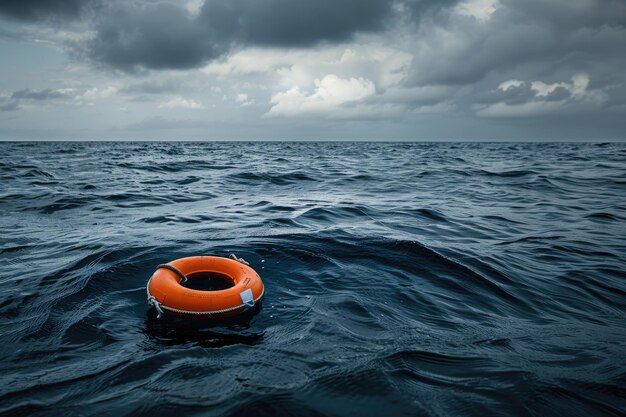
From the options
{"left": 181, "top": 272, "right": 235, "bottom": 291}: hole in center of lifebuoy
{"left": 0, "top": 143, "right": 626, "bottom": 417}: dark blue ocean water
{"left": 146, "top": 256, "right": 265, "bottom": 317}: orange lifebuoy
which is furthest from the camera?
{"left": 181, "top": 272, "right": 235, "bottom": 291}: hole in center of lifebuoy

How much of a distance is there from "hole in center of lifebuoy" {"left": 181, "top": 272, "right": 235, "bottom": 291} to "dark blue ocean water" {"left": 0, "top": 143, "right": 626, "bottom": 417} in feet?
2.19

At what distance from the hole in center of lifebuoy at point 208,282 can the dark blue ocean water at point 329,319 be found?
0.67 metres

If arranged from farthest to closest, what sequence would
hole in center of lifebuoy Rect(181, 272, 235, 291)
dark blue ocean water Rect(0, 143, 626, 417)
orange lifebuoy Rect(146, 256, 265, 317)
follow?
hole in center of lifebuoy Rect(181, 272, 235, 291)
orange lifebuoy Rect(146, 256, 265, 317)
dark blue ocean water Rect(0, 143, 626, 417)

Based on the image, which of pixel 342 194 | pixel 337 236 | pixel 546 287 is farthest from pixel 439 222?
pixel 342 194

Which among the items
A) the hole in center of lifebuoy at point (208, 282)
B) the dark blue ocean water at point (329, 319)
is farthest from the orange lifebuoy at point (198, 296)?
the hole in center of lifebuoy at point (208, 282)

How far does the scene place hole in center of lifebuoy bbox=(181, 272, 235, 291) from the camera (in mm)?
5062

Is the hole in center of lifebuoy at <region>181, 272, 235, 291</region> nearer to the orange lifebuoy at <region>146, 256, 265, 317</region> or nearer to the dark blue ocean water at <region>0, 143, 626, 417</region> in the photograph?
the orange lifebuoy at <region>146, 256, 265, 317</region>

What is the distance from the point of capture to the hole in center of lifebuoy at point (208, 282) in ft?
16.6

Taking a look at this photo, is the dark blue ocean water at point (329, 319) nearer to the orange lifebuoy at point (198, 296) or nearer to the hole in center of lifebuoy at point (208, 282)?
the orange lifebuoy at point (198, 296)

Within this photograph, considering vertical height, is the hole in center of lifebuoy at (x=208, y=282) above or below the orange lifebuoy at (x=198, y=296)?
below

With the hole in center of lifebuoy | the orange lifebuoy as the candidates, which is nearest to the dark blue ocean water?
the orange lifebuoy

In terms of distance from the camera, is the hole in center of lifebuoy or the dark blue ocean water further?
the hole in center of lifebuoy

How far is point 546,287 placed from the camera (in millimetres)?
5469

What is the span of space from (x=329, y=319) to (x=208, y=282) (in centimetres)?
205
